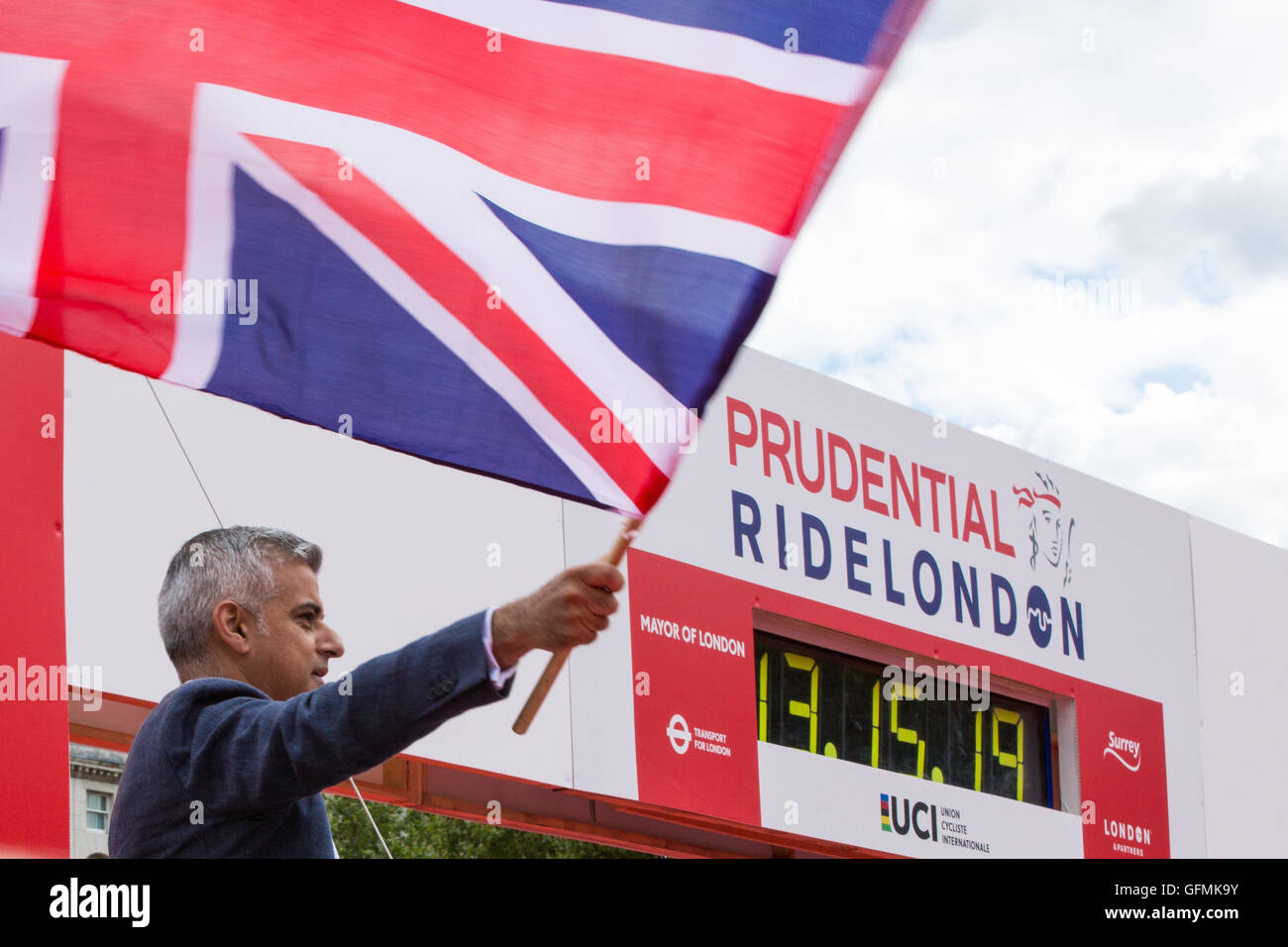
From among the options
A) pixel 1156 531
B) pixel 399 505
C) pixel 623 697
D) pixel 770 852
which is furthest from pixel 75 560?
pixel 1156 531

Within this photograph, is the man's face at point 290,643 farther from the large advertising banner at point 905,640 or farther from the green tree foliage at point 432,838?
the green tree foliage at point 432,838

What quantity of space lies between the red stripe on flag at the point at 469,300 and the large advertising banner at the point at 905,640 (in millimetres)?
7028

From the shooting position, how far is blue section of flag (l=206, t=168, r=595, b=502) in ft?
14.5

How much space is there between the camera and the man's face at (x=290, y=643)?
393 cm

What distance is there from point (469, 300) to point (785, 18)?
39.6 inches

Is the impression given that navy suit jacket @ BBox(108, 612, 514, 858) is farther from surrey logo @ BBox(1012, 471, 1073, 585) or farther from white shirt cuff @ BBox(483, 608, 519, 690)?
surrey logo @ BBox(1012, 471, 1073, 585)

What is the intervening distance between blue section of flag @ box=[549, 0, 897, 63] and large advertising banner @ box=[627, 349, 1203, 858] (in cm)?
707

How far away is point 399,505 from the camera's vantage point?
1037 cm

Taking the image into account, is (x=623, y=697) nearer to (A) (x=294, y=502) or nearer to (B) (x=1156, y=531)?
(A) (x=294, y=502)

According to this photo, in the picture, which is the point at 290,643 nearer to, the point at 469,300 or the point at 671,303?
the point at 469,300

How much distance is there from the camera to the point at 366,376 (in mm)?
4484

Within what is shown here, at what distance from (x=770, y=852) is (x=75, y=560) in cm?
672

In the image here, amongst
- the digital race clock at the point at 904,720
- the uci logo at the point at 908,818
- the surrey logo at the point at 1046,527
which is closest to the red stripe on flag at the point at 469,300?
the digital race clock at the point at 904,720
